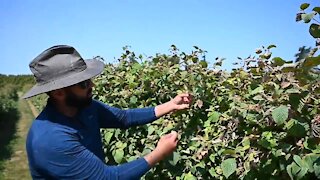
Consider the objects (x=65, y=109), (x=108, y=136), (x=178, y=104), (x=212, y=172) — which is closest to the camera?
(x=65, y=109)

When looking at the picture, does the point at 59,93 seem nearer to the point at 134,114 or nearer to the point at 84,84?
the point at 84,84

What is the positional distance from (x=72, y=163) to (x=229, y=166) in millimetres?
648

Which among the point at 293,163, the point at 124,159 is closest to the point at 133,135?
the point at 124,159

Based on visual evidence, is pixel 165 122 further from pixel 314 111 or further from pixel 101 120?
pixel 314 111

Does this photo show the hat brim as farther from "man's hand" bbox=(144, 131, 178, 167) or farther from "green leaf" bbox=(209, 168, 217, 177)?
"green leaf" bbox=(209, 168, 217, 177)

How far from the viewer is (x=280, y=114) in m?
1.60

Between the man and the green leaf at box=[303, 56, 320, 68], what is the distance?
73cm

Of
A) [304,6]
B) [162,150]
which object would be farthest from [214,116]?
[304,6]

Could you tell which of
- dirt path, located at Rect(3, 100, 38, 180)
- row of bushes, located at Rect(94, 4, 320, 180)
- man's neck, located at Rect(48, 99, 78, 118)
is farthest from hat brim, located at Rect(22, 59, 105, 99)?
dirt path, located at Rect(3, 100, 38, 180)

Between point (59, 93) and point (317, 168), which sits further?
point (59, 93)

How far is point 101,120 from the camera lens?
2541 mm

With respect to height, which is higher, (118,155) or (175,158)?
(175,158)

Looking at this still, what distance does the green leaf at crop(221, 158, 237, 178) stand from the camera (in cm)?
183

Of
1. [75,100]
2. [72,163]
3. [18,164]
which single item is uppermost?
[75,100]
